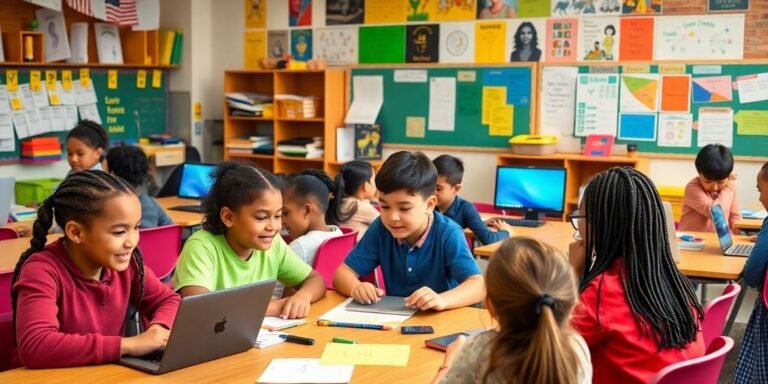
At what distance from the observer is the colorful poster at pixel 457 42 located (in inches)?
281

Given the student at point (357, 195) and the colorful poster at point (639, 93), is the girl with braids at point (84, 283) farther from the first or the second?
the colorful poster at point (639, 93)

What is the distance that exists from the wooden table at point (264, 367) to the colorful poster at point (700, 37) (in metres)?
4.46

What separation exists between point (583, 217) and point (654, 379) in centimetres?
62

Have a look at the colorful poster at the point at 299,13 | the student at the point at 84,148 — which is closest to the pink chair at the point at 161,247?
the student at the point at 84,148

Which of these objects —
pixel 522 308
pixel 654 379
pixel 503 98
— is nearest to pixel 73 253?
pixel 522 308

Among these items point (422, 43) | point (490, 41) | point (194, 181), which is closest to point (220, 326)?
point (194, 181)

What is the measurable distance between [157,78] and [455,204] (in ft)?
13.1

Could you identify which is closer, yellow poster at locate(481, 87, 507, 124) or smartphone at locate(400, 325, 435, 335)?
smartphone at locate(400, 325, 435, 335)

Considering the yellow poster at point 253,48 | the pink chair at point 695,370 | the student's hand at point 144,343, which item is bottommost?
the student's hand at point 144,343

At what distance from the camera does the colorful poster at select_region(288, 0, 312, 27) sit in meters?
7.81

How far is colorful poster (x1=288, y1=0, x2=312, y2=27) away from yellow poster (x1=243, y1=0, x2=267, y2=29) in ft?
0.90

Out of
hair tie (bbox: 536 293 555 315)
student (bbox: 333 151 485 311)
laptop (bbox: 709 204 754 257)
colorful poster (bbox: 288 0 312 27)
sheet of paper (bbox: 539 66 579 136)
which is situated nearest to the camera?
hair tie (bbox: 536 293 555 315)

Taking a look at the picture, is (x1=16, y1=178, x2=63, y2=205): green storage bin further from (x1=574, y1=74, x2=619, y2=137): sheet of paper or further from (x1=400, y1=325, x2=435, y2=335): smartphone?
(x1=400, y1=325, x2=435, y2=335): smartphone

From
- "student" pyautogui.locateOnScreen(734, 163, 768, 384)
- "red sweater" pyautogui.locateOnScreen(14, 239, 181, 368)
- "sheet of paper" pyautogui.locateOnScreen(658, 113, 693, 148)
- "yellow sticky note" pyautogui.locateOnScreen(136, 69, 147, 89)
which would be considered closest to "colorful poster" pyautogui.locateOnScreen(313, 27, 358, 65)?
"yellow sticky note" pyautogui.locateOnScreen(136, 69, 147, 89)
